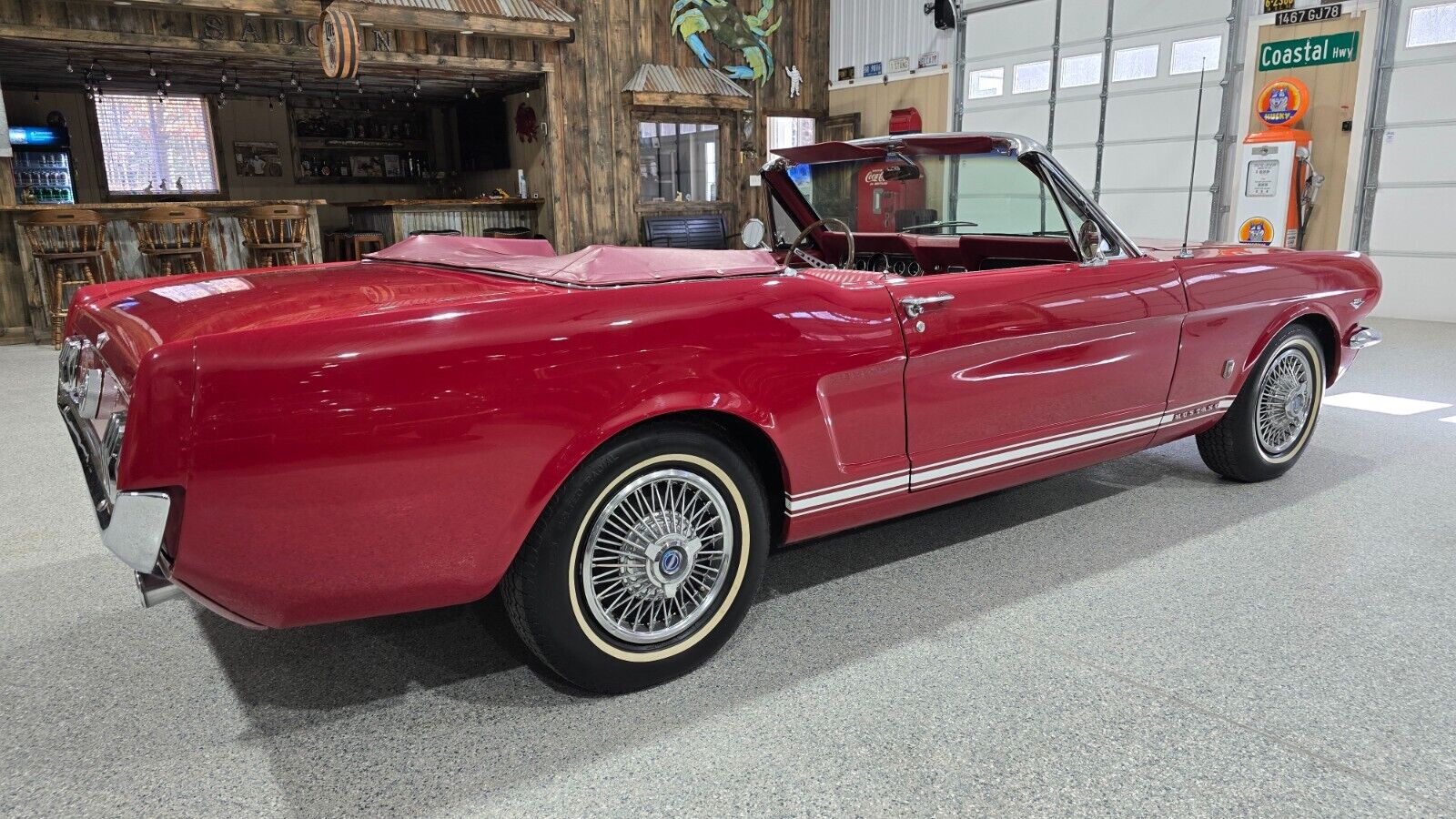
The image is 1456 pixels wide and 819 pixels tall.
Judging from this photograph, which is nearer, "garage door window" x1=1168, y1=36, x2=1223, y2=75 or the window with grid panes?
"garage door window" x1=1168, y1=36, x2=1223, y2=75

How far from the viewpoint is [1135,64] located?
33.1 feet

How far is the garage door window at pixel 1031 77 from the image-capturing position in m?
11.1

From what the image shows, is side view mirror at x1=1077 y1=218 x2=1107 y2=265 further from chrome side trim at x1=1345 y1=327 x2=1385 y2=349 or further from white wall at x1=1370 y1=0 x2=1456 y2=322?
white wall at x1=1370 y1=0 x2=1456 y2=322

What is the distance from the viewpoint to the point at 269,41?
917 centimetres

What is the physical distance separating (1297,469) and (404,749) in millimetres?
3533

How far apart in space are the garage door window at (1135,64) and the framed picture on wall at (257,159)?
11478mm

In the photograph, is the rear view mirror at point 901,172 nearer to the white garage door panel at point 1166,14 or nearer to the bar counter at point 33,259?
the bar counter at point 33,259

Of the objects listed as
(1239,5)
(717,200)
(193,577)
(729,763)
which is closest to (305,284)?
(193,577)

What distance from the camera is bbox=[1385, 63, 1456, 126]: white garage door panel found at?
8.00m

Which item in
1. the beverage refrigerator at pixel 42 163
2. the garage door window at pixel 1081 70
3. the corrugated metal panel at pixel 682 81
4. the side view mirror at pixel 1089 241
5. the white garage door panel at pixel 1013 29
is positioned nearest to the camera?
the side view mirror at pixel 1089 241

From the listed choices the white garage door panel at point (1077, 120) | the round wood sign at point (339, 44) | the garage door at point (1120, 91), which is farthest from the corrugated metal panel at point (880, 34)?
the round wood sign at point (339, 44)

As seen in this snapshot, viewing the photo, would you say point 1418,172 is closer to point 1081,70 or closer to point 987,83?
point 1081,70

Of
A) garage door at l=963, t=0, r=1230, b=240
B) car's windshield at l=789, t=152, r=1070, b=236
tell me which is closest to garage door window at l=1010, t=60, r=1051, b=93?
garage door at l=963, t=0, r=1230, b=240

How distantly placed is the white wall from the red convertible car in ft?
23.5
